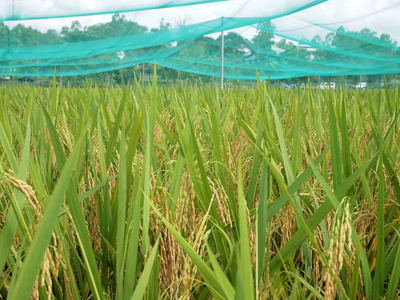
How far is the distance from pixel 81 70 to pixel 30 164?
9.13 m

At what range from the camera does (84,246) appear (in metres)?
0.31

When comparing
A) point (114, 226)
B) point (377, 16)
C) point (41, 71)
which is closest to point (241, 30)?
point (377, 16)

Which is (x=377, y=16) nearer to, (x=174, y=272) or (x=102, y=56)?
(x=102, y=56)

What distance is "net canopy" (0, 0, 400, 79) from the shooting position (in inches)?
242

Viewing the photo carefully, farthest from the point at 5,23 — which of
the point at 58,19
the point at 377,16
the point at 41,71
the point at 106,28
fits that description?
the point at 377,16

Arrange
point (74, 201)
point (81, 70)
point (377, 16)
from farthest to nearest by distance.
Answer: point (81, 70), point (377, 16), point (74, 201)

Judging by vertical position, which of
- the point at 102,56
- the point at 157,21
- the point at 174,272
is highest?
the point at 157,21

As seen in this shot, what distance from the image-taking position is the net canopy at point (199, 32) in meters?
6.16

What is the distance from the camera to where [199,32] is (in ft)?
22.3

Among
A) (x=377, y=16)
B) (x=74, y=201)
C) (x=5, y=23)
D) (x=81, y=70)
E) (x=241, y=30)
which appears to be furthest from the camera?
(x=81, y=70)

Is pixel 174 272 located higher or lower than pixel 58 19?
lower

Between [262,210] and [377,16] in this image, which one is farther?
[377,16]

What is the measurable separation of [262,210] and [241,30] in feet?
26.4

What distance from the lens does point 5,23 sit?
612 centimetres
